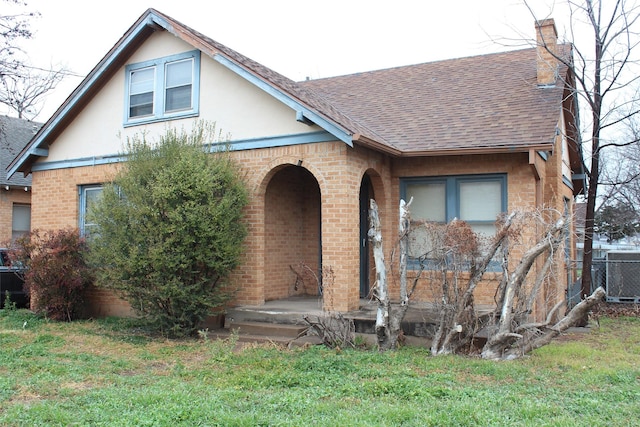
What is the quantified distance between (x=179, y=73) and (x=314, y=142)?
146 inches

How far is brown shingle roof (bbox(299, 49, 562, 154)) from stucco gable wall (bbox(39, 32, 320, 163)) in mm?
2171

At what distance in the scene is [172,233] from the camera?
9109 millimetres

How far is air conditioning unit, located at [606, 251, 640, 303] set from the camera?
15.3 m

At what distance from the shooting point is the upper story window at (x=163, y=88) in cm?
1132

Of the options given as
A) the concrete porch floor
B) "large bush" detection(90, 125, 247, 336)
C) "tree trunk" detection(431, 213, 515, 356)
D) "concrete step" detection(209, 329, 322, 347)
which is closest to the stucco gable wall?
"large bush" detection(90, 125, 247, 336)

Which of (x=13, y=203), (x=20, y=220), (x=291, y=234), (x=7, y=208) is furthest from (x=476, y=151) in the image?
(x=20, y=220)

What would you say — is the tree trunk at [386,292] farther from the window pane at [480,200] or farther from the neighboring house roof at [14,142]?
the neighboring house roof at [14,142]

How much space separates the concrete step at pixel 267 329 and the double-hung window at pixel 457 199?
9.61 ft

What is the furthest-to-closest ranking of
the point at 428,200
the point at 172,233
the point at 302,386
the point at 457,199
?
the point at 428,200 < the point at 457,199 < the point at 172,233 < the point at 302,386

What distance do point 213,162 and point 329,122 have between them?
2172mm

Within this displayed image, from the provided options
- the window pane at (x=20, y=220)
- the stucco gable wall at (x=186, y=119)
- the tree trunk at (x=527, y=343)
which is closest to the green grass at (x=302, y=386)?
the tree trunk at (x=527, y=343)

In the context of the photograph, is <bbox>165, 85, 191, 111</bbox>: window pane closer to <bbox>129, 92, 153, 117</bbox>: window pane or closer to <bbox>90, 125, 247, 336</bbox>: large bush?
<bbox>129, 92, 153, 117</bbox>: window pane

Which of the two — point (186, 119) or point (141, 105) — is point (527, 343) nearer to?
point (186, 119)

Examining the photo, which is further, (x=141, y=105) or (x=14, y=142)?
(x=14, y=142)
